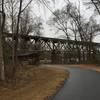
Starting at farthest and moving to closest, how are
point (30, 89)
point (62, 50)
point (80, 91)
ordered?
point (62, 50) < point (30, 89) < point (80, 91)

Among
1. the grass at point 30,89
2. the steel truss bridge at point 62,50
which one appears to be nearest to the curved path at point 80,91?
the grass at point 30,89

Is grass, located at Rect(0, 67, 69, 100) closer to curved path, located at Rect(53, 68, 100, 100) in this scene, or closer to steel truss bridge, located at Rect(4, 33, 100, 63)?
curved path, located at Rect(53, 68, 100, 100)

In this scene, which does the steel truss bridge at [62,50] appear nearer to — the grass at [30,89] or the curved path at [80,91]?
the grass at [30,89]

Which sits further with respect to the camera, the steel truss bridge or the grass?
the steel truss bridge

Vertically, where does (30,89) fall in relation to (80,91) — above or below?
below

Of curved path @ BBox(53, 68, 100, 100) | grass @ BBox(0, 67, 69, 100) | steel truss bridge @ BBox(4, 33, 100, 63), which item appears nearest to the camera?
curved path @ BBox(53, 68, 100, 100)

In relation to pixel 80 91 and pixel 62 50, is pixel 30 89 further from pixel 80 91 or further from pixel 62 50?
pixel 62 50

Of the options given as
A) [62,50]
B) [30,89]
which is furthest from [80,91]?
[62,50]

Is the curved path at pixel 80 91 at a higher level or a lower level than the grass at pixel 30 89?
higher

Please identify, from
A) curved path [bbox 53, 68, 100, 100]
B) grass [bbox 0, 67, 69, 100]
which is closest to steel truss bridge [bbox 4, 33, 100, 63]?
grass [bbox 0, 67, 69, 100]

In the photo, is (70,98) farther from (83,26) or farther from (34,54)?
(83,26)

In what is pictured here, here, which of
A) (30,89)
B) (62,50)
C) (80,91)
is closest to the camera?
(80,91)

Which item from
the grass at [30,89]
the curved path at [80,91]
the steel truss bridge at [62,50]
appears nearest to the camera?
the curved path at [80,91]

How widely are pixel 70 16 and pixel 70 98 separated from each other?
161 feet
